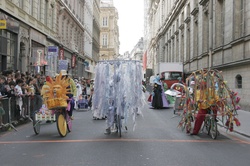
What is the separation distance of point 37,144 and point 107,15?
91.2m

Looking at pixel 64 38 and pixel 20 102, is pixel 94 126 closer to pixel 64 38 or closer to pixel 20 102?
pixel 20 102

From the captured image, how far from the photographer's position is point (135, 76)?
9.21 m

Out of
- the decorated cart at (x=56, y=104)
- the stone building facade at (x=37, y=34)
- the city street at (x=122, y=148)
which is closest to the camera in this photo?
the city street at (x=122, y=148)

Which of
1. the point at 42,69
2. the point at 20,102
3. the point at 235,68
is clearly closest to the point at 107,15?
the point at 42,69

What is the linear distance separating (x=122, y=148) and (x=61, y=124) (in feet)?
7.61

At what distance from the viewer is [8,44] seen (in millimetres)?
21328

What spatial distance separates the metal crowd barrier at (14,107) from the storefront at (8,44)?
25.4ft

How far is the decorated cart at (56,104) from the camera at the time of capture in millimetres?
9398

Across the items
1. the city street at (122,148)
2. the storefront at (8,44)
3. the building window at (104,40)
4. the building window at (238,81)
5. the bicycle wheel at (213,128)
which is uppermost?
the building window at (104,40)

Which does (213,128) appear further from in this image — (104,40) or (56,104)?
(104,40)

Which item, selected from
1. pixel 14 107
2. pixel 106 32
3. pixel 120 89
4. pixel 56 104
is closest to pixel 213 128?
pixel 120 89

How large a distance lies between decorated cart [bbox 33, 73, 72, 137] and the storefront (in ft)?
35.8

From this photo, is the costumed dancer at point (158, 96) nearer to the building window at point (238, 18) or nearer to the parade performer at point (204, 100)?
the building window at point (238, 18)

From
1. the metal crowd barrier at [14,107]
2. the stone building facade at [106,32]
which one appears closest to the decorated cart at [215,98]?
the metal crowd barrier at [14,107]
